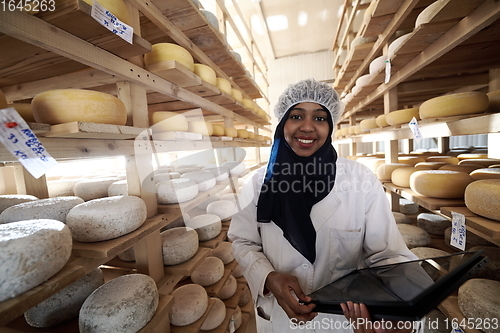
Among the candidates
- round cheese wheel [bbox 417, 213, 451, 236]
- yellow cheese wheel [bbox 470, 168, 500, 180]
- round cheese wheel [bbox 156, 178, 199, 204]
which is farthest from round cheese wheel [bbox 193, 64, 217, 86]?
round cheese wheel [bbox 417, 213, 451, 236]

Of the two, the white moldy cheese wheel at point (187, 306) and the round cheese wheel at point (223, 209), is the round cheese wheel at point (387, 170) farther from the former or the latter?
the white moldy cheese wheel at point (187, 306)

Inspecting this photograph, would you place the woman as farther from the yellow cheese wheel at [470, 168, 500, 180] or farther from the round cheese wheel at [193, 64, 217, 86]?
the yellow cheese wheel at [470, 168, 500, 180]

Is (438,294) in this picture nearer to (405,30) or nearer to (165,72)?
(165,72)

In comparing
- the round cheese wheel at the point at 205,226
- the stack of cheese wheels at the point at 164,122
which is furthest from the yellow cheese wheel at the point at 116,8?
the round cheese wheel at the point at 205,226

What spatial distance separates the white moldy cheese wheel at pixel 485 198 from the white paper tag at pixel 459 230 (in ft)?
0.23

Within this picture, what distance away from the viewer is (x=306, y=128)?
107 centimetres

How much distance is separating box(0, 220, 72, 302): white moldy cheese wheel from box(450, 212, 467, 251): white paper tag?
5.88 feet

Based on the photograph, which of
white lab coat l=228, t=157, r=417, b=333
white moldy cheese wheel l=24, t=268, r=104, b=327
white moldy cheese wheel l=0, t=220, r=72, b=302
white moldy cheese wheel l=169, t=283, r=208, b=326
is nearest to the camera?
white moldy cheese wheel l=0, t=220, r=72, b=302

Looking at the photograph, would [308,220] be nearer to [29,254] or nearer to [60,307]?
[29,254]

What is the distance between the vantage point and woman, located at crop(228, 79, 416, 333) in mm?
966

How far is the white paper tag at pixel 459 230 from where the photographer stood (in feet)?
3.63

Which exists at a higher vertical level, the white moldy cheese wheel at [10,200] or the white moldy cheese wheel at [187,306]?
the white moldy cheese wheel at [10,200]

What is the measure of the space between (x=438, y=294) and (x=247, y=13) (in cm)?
574

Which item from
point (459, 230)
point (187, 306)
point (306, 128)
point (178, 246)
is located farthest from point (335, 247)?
point (187, 306)
